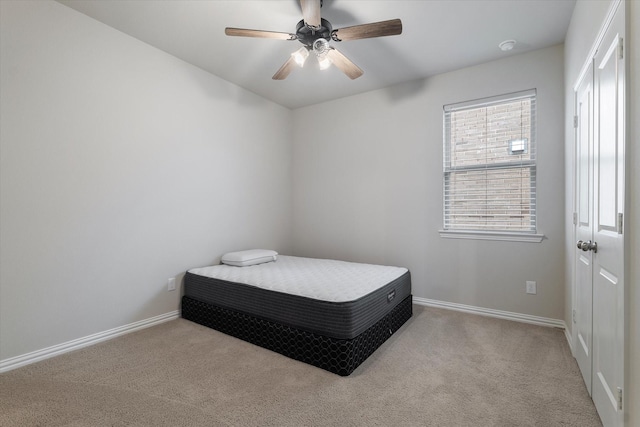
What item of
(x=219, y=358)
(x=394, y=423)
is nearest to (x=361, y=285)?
(x=394, y=423)

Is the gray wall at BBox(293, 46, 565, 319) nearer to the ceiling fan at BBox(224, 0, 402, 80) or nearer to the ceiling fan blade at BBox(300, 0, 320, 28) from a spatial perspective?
the ceiling fan at BBox(224, 0, 402, 80)

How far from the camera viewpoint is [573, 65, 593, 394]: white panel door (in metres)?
1.81

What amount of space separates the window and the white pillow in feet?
6.80

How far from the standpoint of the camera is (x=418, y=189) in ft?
11.7

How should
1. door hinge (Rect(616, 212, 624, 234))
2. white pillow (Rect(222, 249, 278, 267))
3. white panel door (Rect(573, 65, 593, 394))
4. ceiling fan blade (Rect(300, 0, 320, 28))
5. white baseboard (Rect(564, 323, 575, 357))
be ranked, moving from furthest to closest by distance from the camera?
white pillow (Rect(222, 249, 278, 267)), white baseboard (Rect(564, 323, 575, 357)), ceiling fan blade (Rect(300, 0, 320, 28)), white panel door (Rect(573, 65, 593, 394)), door hinge (Rect(616, 212, 624, 234))

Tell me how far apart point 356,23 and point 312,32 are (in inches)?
20.5

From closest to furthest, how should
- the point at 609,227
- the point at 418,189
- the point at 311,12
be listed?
the point at 609,227 < the point at 311,12 < the point at 418,189

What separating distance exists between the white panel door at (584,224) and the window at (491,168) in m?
0.85

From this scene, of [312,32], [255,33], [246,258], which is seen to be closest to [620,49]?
[312,32]

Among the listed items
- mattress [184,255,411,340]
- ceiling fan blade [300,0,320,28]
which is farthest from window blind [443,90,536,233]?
ceiling fan blade [300,0,320,28]

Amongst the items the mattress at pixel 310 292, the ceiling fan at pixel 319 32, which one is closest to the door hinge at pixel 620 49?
the ceiling fan at pixel 319 32

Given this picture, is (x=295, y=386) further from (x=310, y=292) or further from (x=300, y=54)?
(x=300, y=54)

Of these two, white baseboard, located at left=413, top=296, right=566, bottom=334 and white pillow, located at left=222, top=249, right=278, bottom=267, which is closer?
white baseboard, located at left=413, top=296, right=566, bottom=334

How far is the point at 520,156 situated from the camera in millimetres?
3035
